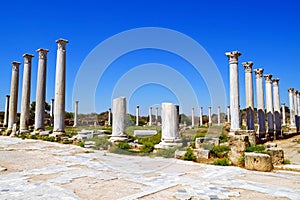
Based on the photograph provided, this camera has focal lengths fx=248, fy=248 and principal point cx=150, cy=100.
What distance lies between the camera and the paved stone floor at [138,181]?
16.2 feet

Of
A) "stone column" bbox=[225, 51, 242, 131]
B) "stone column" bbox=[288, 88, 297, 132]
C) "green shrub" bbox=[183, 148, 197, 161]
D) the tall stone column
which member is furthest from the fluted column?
"green shrub" bbox=[183, 148, 197, 161]

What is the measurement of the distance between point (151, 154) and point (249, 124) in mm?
12179

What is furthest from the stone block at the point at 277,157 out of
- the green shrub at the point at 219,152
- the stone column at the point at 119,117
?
the stone column at the point at 119,117

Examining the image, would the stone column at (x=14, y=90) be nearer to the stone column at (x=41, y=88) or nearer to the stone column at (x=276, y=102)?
the stone column at (x=41, y=88)

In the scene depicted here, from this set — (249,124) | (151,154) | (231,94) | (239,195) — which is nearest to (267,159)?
(239,195)

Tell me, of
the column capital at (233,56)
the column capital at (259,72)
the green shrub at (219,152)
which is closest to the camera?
the green shrub at (219,152)

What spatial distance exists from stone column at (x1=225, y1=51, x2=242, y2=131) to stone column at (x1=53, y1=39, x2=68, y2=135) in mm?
11514

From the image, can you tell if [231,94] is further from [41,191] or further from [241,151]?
[41,191]

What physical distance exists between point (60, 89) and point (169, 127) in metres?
8.67

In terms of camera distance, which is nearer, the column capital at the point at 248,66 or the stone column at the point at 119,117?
the stone column at the point at 119,117

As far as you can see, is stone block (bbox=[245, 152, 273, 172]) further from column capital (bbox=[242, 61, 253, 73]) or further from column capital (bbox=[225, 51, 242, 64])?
column capital (bbox=[242, 61, 253, 73])

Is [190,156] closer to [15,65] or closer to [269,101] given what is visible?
[269,101]

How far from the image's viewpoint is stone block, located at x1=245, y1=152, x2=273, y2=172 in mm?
7426

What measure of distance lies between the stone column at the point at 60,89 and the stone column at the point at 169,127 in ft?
25.7
